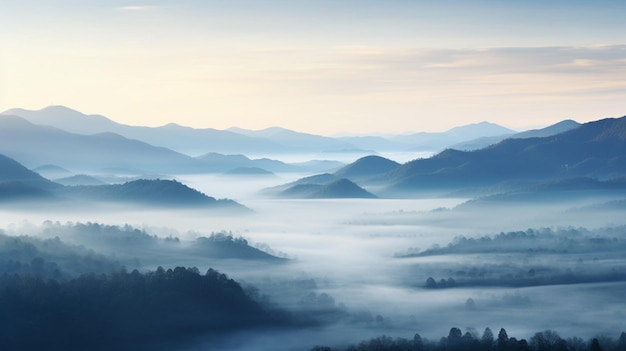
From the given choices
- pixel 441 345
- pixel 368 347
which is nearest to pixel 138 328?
pixel 368 347

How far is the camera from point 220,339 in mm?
198250

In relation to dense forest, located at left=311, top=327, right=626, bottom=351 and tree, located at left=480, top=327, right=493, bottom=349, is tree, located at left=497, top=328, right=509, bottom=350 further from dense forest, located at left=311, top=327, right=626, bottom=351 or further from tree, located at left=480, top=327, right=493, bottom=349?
tree, located at left=480, top=327, right=493, bottom=349

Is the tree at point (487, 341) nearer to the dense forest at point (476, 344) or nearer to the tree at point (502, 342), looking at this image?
the dense forest at point (476, 344)

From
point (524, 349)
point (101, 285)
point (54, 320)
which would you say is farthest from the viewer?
point (101, 285)

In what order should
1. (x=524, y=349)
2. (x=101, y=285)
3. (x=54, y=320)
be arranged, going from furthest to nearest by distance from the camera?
1. (x=101, y=285)
2. (x=54, y=320)
3. (x=524, y=349)

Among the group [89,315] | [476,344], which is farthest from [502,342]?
[89,315]

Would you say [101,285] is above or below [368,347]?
above

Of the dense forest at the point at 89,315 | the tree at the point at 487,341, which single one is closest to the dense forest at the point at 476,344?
the tree at the point at 487,341

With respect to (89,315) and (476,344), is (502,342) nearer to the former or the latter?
(476,344)

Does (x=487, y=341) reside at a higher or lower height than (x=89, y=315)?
lower

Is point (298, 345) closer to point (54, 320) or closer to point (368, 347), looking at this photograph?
point (368, 347)

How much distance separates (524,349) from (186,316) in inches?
2652

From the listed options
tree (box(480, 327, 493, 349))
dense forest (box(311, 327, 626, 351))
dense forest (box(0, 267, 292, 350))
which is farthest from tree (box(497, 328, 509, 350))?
dense forest (box(0, 267, 292, 350))

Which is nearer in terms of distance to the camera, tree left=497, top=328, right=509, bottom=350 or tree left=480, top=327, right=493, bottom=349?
tree left=497, top=328, right=509, bottom=350
